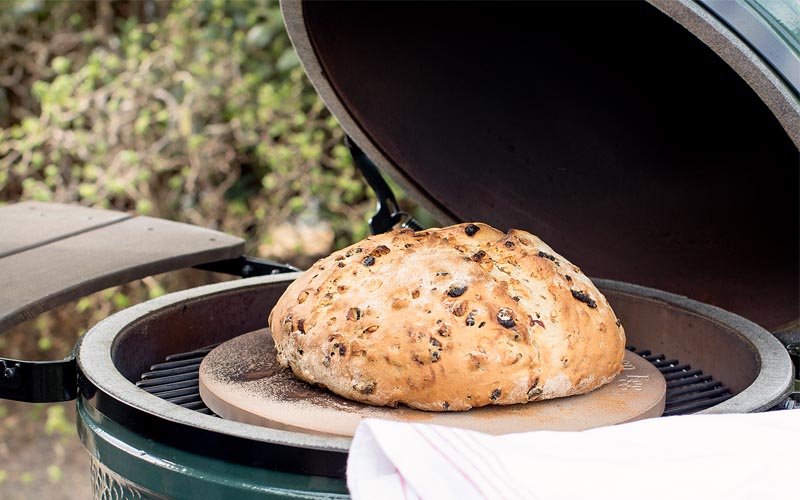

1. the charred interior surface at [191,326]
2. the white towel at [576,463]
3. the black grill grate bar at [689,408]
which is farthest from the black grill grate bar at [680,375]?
the charred interior surface at [191,326]

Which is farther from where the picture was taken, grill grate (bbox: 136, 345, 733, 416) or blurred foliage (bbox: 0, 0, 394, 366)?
blurred foliage (bbox: 0, 0, 394, 366)

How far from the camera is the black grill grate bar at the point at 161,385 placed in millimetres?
1789

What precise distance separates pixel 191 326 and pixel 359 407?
68cm

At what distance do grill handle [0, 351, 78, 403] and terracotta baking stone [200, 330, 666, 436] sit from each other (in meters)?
0.24

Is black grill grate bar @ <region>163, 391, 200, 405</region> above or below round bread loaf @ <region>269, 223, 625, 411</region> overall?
below

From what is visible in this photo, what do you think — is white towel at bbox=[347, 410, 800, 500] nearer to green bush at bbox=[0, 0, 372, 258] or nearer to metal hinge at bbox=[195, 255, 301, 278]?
metal hinge at bbox=[195, 255, 301, 278]

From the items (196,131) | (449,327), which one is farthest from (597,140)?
(196,131)

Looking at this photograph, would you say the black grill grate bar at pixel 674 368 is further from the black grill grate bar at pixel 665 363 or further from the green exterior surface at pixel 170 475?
the green exterior surface at pixel 170 475

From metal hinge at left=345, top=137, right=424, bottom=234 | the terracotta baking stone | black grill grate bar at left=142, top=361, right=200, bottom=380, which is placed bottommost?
black grill grate bar at left=142, top=361, right=200, bottom=380

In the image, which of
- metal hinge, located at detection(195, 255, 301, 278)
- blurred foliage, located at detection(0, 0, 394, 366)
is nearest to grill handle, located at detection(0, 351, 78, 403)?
metal hinge, located at detection(195, 255, 301, 278)

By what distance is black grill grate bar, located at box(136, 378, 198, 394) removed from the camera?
1.79 meters

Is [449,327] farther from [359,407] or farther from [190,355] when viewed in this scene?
[190,355]

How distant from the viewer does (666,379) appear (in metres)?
1.92

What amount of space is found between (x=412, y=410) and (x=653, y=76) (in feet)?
4.16
